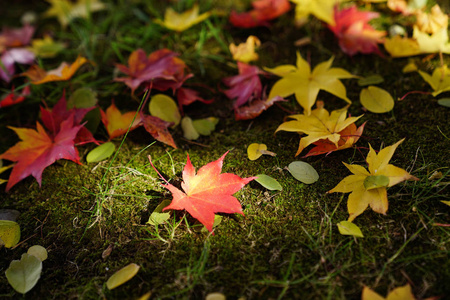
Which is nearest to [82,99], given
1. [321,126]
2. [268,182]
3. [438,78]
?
[268,182]

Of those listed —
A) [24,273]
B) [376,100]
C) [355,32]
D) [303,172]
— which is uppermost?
[355,32]

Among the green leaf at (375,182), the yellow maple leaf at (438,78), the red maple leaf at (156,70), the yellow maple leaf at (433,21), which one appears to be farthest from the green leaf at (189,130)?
the yellow maple leaf at (433,21)

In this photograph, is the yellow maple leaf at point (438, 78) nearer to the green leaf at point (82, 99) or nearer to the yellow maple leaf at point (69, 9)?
the green leaf at point (82, 99)

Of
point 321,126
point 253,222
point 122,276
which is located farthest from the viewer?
point 321,126

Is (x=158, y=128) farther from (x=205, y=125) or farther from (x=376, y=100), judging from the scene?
(x=376, y=100)

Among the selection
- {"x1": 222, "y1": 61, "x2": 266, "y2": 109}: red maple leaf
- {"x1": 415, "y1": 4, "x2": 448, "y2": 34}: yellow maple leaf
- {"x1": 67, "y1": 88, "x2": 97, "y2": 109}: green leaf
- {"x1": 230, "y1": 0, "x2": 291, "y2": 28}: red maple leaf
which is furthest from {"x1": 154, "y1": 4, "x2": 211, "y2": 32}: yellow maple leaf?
{"x1": 415, "y1": 4, "x2": 448, "y2": 34}: yellow maple leaf

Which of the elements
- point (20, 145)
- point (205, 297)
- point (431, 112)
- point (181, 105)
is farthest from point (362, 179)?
point (20, 145)

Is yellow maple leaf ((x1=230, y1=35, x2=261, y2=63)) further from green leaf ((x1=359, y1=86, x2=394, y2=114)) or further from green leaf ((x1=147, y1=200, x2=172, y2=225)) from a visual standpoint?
green leaf ((x1=147, y1=200, x2=172, y2=225))

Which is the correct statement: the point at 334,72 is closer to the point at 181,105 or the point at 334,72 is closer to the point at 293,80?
the point at 293,80
